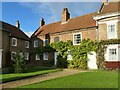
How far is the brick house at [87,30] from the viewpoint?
27.3 m

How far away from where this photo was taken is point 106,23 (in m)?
28.2

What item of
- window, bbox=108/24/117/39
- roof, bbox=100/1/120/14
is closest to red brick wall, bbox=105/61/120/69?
window, bbox=108/24/117/39

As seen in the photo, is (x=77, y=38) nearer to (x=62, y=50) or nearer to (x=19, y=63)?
(x=62, y=50)

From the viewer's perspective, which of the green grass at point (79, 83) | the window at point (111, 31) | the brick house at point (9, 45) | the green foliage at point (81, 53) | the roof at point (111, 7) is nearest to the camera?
the green grass at point (79, 83)

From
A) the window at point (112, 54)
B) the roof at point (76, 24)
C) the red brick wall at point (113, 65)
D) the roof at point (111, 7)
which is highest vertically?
the roof at point (111, 7)

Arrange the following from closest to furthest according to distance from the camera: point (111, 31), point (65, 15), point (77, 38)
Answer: point (111, 31)
point (77, 38)
point (65, 15)

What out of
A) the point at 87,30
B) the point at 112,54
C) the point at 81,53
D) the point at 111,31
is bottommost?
the point at 112,54

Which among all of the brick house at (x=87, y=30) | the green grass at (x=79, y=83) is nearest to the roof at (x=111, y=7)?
the brick house at (x=87, y=30)

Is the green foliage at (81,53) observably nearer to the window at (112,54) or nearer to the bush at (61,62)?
the bush at (61,62)

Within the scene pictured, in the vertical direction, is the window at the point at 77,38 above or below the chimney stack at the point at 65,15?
below

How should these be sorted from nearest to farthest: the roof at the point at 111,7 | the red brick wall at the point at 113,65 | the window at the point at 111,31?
the red brick wall at the point at 113,65 → the window at the point at 111,31 → the roof at the point at 111,7

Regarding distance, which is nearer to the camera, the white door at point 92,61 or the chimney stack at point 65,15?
the white door at point 92,61

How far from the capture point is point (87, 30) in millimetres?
30969

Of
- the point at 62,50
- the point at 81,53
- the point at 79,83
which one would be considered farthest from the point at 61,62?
the point at 79,83
